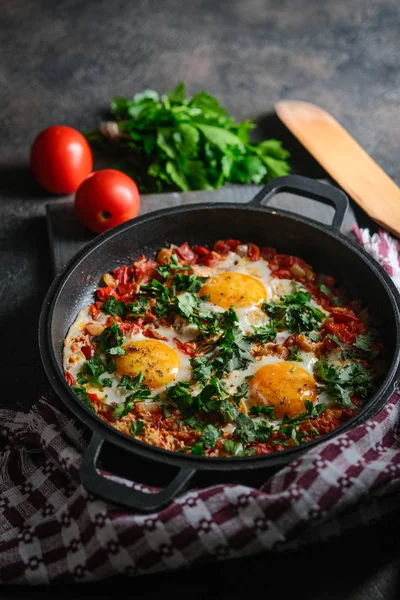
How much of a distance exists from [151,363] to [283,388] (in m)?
0.60

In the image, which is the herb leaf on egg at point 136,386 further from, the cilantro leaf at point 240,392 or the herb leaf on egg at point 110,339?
the cilantro leaf at point 240,392

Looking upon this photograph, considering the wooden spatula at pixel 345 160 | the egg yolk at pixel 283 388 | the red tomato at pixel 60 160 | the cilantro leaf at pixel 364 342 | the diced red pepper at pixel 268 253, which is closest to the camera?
the egg yolk at pixel 283 388

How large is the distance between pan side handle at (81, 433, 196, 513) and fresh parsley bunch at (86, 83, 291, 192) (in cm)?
241

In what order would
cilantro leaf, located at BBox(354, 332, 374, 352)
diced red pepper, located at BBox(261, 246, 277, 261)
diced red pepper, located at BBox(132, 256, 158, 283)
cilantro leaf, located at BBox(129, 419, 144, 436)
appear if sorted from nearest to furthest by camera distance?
1. cilantro leaf, located at BBox(129, 419, 144, 436)
2. cilantro leaf, located at BBox(354, 332, 374, 352)
3. diced red pepper, located at BBox(132, 256, 158, 283)
4. diced red pepper, located at BBox(261, 246, 277, 261)

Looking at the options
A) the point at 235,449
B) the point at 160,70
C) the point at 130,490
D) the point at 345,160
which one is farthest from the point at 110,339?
the point at 160,70

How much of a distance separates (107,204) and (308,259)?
1.19 meters

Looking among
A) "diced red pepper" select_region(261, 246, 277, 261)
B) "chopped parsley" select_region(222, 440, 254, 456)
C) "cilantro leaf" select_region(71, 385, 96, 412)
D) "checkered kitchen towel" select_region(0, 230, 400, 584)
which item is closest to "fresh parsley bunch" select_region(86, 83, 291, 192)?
"diced red pepper" select_region(261, 246, 277, 261)

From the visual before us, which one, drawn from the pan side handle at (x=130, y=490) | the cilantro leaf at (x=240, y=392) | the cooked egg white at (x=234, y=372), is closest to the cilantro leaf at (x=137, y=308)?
the cooked egg white at (x=234, y=372)

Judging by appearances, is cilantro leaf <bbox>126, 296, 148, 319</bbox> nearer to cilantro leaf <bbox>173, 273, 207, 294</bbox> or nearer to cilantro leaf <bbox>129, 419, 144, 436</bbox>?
cilantro leaf <bbox>173, 273, 207, 294</bbox>

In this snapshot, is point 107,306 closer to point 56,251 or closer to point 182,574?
point 56,251

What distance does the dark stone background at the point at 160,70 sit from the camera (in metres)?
4.61

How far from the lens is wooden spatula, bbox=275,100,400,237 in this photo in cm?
455

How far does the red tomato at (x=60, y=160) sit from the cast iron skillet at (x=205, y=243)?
1.01 m

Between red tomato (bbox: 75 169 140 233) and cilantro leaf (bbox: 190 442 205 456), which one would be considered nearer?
cilantro leaf (bbox: 190 442 205 456)
